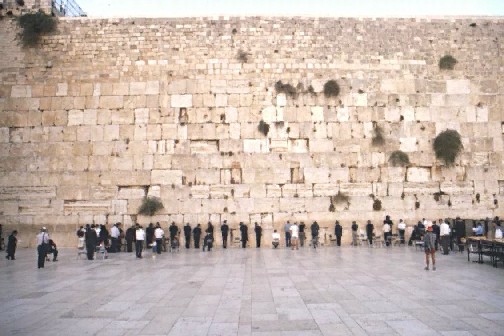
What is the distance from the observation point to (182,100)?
15148 mm

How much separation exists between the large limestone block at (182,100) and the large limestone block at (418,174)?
27.9 feet

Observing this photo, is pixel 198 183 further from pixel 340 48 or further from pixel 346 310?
pixel 346 310

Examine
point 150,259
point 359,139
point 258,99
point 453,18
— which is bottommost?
point 150,259

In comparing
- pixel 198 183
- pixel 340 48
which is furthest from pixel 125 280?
pixel 340 48

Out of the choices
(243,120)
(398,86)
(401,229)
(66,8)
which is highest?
(66,8)

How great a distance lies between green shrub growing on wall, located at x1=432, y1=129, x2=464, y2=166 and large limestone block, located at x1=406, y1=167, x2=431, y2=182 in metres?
0.70

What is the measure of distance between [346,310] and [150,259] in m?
7.28

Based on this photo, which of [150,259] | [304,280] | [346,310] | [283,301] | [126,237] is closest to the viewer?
[346,310]

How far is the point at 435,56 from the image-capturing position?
15734mm

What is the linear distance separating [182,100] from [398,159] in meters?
8.31

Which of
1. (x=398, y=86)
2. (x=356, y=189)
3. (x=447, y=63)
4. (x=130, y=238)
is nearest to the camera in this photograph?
(x=130, y=238)

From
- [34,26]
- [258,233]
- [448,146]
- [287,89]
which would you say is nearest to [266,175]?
[258,233]

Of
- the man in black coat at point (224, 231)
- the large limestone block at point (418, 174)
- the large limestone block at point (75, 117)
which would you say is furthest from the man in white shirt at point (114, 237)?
the large limestone block at point (418, 174)

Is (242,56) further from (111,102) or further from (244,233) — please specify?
(244,233)
